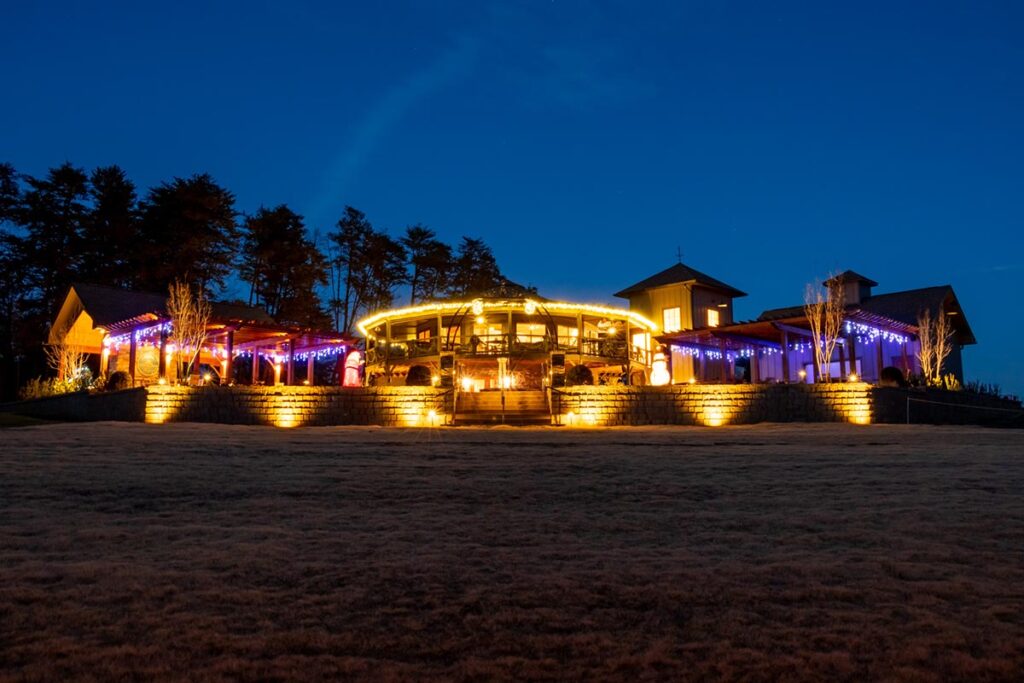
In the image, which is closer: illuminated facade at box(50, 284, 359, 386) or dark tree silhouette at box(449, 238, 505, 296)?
illuminated facade at box(50, 284, 359, 386)

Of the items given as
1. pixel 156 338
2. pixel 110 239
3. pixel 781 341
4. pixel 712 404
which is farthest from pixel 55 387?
pixel 781 341

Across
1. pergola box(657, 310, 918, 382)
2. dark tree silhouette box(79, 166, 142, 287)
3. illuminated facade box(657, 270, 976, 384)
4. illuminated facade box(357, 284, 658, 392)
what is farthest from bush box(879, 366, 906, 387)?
dark tree silhouette box(79, 166, 142, 287)

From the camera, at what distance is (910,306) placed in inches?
1190

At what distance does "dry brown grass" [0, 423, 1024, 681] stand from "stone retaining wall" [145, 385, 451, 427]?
1163cm

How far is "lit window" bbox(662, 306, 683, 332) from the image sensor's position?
3504 cm

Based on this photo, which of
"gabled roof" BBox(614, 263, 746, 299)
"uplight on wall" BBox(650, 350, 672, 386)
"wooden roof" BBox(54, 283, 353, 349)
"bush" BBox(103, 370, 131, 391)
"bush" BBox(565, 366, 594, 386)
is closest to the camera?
"bush" BBox(565, 366, 594, 386)

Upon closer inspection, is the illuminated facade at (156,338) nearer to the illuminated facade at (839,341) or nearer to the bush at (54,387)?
the bush at (54,387)

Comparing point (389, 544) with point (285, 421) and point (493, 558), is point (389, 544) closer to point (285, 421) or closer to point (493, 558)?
point (493, 558)

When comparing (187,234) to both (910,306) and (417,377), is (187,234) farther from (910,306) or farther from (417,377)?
(910,306)

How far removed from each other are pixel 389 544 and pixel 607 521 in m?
1.76

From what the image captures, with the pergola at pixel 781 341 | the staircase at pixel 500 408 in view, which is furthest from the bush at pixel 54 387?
the pergola at pixel 781 341

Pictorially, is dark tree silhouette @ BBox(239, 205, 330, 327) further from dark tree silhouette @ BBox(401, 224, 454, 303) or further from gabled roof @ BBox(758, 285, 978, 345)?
gabled roof @ BBox(758, 285, 978, 345)

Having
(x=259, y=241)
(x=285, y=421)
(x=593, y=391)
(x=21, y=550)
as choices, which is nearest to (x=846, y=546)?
(x=21, y=550)

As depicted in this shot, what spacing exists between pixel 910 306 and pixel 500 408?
2007cm
